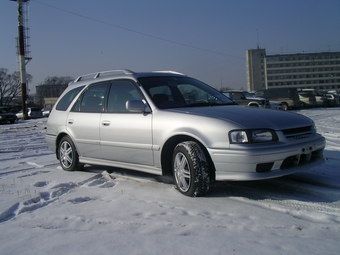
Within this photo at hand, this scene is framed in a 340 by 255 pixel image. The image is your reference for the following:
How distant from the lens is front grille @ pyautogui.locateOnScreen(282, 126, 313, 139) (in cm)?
367

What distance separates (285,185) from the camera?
162 inches

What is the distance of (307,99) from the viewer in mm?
29391

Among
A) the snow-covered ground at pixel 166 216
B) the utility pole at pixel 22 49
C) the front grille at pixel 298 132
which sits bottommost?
the snow-covered ground at pixel 166 216

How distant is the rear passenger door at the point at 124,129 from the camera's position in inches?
168

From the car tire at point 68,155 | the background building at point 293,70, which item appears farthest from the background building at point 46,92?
the car tire at point 68,155

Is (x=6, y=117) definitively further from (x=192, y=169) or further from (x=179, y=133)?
(x=192, y=169)

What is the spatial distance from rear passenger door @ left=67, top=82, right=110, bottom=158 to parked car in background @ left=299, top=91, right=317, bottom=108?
26.9 meters

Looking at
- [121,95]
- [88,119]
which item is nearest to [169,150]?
[121,95]

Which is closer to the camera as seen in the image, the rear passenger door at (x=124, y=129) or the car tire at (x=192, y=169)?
the car tire at (x=192, y=169)

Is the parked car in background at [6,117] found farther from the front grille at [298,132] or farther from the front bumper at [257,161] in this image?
the front grille at [298,132]

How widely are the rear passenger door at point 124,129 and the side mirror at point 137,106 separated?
0.08 metres

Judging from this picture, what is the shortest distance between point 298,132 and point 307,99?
91.1 ft

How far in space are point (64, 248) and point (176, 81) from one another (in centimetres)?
303

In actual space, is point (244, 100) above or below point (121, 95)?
above
